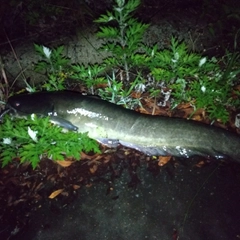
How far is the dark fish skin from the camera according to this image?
9.32ft

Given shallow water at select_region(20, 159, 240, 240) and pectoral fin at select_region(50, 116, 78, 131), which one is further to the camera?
pectoral fin at select_region(50, 116, 78, 131)

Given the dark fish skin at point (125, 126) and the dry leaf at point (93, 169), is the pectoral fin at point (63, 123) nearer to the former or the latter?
Answer: the dark fish skin at point (125, 126)

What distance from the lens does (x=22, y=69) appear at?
13.3 feet

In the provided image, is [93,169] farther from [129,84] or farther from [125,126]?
[129,84]

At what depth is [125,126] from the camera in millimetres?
3049

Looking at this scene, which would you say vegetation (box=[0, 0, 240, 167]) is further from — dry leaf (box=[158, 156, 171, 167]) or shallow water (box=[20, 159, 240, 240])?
dry leaf (box=[158, 156, 171, 167])

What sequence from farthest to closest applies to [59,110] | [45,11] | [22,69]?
[45,11]
[22,69]
[59,110]

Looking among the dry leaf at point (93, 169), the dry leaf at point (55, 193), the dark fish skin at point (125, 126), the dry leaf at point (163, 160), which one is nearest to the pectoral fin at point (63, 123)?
the dark fish skin at point (125, 126)

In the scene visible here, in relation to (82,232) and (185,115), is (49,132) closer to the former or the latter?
(82,232)

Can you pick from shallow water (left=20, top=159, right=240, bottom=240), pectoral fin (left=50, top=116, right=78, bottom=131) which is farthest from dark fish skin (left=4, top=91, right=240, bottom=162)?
shallow water (left=20, top=159, right=240, bottom=240)

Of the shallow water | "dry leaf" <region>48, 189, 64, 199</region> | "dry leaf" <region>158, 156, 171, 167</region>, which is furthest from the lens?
"dry leaf" <region>158, 156, 171, 167</region>

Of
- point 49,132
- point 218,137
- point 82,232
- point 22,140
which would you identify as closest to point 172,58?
point 218,137

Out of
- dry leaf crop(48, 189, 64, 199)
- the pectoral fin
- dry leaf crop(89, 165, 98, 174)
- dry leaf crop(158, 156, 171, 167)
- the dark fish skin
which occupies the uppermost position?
the dark fish skin

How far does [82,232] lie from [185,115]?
1858 mm
